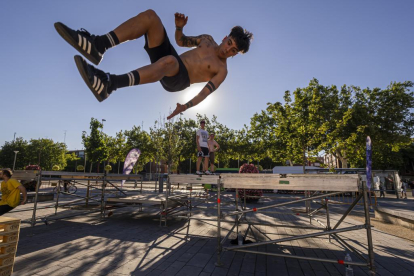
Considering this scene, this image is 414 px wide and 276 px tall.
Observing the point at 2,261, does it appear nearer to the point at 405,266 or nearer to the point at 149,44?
the point at 149,44

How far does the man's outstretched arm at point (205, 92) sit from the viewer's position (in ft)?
9.91

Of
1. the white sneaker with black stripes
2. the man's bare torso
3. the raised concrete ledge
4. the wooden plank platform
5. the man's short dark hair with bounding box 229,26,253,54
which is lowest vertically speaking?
the raised concrete ledge

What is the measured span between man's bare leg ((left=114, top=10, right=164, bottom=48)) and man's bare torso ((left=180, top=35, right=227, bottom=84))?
1.73 ft

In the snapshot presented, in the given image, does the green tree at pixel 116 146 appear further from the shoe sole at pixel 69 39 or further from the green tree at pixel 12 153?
the shoe sole at pixel 69 39

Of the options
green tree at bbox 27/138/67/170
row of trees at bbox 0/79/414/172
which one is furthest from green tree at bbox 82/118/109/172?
green tree at bbox 27/138/67/170

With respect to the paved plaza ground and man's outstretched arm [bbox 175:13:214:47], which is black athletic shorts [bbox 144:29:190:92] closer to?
A: man's outstretched arm [bbox 175:13:214:47]

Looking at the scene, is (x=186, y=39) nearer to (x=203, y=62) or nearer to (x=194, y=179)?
(x=203, y=62)

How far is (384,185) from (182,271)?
91.2 ft

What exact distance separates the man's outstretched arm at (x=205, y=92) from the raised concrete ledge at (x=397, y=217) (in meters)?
8.13

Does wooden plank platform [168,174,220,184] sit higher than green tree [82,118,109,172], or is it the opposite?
green tree [82,118,109,172]

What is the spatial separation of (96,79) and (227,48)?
→ 7.33 feet

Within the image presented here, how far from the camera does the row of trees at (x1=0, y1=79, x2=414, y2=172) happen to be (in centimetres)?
1459

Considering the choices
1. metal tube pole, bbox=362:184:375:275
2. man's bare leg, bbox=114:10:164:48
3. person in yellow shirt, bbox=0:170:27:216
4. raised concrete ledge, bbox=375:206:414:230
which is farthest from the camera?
raised concrete ledge, bbox=375:206:414:230

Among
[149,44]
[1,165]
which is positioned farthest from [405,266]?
[1,165]
